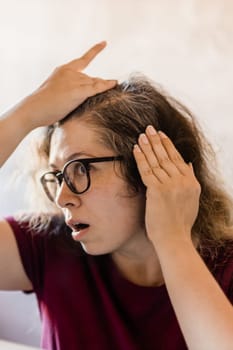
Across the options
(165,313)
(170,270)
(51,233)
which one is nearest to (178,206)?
(170,270)

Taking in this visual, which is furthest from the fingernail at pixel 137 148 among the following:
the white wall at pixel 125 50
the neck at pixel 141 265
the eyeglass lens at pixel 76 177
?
the white wall at pixel 125 50

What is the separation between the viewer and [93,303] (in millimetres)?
1112

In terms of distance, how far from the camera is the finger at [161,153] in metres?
0.94

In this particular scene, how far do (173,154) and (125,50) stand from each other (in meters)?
0.49

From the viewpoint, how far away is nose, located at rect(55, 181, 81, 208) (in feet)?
3.29

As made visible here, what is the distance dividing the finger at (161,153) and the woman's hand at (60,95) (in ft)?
0.50

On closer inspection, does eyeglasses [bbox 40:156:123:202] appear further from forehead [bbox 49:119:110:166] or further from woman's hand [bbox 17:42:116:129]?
woman's hand [bbox 17:42:116:129]

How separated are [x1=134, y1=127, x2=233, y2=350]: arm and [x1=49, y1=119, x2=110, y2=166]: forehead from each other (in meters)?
0.09

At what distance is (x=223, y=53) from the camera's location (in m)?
1.23

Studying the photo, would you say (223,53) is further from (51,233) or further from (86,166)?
(51,233)

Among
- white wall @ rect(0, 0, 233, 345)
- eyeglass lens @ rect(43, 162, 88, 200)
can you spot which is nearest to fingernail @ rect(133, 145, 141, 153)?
eyeglass lens @ rect(43, 162, 88, 200)

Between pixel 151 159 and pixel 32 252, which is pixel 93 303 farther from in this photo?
pixel 151 159

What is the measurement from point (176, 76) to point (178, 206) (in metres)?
0.48

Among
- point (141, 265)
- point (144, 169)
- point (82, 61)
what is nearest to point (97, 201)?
point (144, 169)
